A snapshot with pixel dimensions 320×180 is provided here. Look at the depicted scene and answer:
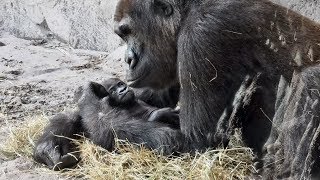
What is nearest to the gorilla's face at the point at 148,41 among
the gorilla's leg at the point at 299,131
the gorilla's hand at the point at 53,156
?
the gorilla's hand at the point at 53,156

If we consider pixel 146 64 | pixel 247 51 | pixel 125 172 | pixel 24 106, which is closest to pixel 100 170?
pixel 125 172

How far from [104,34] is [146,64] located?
2911 millimetres

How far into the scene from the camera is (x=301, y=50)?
3008 millimetres

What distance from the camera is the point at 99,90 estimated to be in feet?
11.9

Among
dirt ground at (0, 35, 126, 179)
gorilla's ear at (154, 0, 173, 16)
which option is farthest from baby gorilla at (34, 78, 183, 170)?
dirt ground at (0, 35, 126, 179)

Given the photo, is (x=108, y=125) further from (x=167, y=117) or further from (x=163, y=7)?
(x=163, y=7)

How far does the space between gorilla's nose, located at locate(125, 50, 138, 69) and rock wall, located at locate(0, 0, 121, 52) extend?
101 inches

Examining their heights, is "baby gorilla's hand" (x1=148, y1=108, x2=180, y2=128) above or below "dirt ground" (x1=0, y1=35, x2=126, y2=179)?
above

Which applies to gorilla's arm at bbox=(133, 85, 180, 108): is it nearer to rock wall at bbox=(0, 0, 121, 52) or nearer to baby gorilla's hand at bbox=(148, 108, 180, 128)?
baby gorilla's hand at bbox=(148, 108, 180, 128)

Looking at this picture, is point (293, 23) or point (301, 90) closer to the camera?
point (301, 90)

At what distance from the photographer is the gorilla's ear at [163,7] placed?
3309mm

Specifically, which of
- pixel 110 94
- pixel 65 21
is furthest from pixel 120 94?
pixel 65 21

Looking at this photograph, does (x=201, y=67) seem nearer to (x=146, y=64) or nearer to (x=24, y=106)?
(x=146, y=64)

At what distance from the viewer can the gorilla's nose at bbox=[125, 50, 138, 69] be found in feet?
11.4
